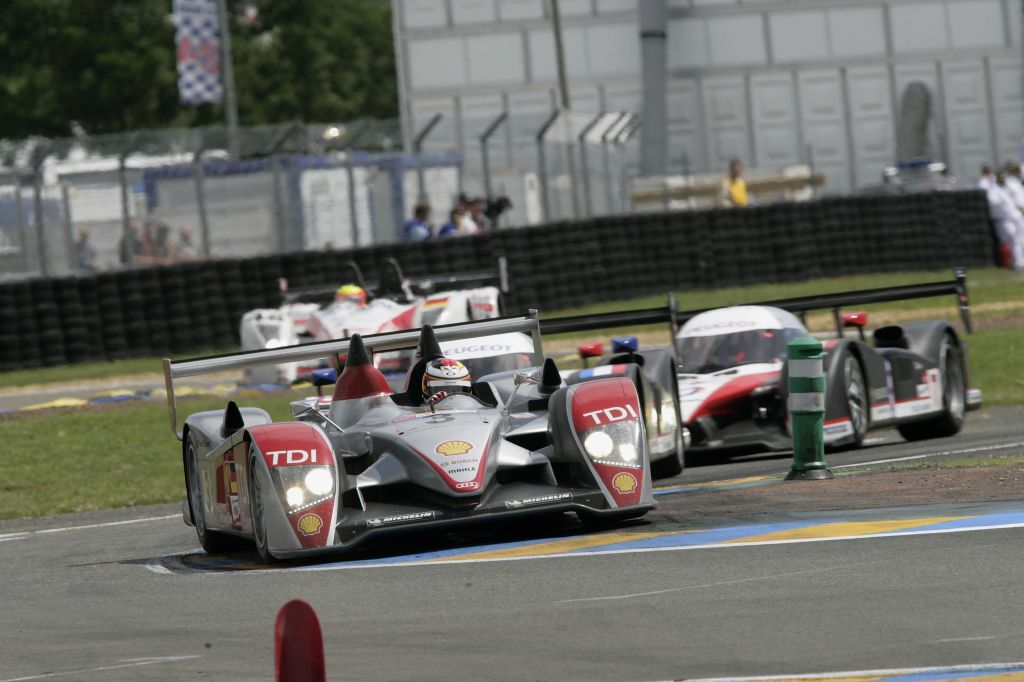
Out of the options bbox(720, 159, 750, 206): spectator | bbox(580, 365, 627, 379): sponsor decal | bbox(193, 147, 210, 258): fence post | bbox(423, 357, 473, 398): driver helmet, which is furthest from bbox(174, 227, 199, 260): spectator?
bbox(423, 357, 473, 398): driver helmet

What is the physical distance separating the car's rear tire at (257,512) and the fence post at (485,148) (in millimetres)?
20722

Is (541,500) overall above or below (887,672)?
above

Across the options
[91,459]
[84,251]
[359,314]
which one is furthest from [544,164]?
[91,459]

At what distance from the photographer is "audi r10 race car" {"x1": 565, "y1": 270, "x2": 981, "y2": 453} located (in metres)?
14.6

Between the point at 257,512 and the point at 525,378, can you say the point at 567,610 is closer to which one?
the point at 257,512

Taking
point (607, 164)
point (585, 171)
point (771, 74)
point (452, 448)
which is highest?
point (771, 74)

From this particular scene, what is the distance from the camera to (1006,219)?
119ft

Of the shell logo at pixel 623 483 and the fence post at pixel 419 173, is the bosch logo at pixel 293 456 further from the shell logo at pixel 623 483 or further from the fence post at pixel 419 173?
the fence post at pixel 419 173

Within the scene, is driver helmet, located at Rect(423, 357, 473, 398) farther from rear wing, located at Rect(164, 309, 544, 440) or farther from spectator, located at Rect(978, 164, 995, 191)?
spectator, located at Rect(978, 164, 995, 191)

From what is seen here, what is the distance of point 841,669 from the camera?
6.36 metres

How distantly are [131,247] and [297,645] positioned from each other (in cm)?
2316

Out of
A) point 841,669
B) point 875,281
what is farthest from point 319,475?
point 875,281

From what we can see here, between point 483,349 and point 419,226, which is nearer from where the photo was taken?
point 483,349

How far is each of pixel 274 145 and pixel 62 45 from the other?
37383 mm
